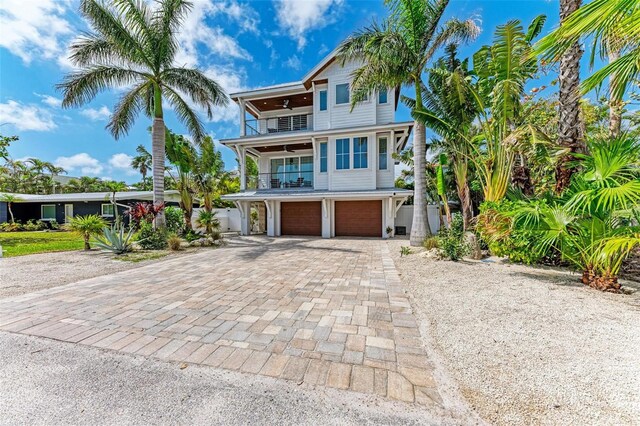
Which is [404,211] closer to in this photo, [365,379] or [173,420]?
[365,379]

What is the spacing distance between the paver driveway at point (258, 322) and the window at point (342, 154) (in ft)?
31.0

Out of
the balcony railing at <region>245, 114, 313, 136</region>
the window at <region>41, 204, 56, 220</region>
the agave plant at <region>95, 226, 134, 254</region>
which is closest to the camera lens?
the agave plant at <region>95, 226, 134, 254</region>

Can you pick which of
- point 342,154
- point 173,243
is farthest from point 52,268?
point 342,154

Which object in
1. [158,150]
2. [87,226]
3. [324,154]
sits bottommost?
[87,226]

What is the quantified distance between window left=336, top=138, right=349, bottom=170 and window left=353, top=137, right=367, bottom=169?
49 cm

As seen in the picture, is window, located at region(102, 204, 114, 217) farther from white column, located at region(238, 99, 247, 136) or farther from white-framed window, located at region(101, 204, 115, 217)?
white column, located at region(238, 99, 247, 136)

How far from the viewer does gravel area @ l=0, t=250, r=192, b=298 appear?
592 centimetres

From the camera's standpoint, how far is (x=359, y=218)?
15859 millimetres

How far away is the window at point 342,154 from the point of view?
49.3ft

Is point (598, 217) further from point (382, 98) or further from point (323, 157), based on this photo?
point (323, 157)

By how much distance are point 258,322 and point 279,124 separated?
56.0ft

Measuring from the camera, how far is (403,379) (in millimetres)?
2486

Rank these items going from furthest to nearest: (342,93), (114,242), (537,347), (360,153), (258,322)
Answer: (342,93), (360,153), (114,242), (258,322), (537,347)

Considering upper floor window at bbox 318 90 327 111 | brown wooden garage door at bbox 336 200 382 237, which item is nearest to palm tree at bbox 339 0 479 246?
brown wooden garage door at bbox 336 200 382 237
